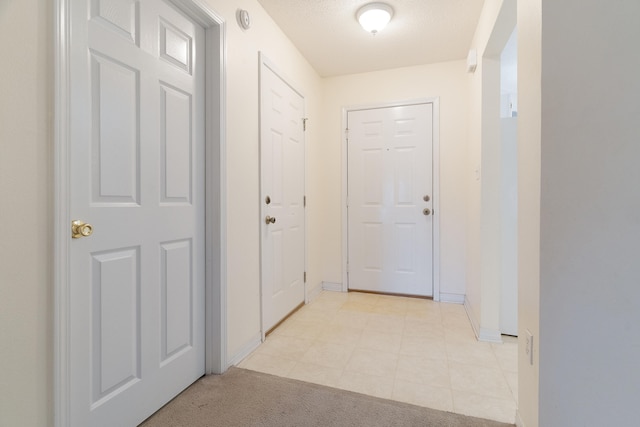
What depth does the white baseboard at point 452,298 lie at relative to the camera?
9.95 feet

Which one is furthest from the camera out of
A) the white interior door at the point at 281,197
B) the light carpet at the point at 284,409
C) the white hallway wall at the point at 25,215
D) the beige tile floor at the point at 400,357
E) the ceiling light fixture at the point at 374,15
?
the white interior door at the point at 281,197

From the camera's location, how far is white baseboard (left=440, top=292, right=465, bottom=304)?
119 inches

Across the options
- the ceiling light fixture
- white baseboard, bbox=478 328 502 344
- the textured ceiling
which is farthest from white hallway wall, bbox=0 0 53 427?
white baseboard, bbox=478 328 502 344

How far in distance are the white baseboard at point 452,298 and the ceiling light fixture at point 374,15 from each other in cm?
252

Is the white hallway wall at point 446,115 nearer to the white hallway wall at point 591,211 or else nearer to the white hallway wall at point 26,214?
the white hallway wall at point 591,211

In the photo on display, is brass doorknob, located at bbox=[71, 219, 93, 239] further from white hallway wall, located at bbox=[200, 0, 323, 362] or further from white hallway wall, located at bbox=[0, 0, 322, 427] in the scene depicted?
white hallway wall, located at bbox=[200, 0, 323, 362]

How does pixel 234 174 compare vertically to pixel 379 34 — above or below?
below

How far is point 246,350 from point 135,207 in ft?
3.87

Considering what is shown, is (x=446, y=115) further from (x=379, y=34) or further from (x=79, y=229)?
(x=79, y=229)

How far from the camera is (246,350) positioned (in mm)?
1973

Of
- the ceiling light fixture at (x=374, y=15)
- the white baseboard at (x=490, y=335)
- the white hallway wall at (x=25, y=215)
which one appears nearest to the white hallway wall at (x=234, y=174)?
the white hallway wall at (x=25, y=215)

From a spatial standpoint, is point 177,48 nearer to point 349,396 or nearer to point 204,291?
point 204,291

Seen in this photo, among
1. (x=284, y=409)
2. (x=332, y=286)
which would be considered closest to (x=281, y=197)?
(x=332, y=286)

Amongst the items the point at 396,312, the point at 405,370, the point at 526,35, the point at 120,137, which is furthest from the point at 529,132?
the point at 396,312
